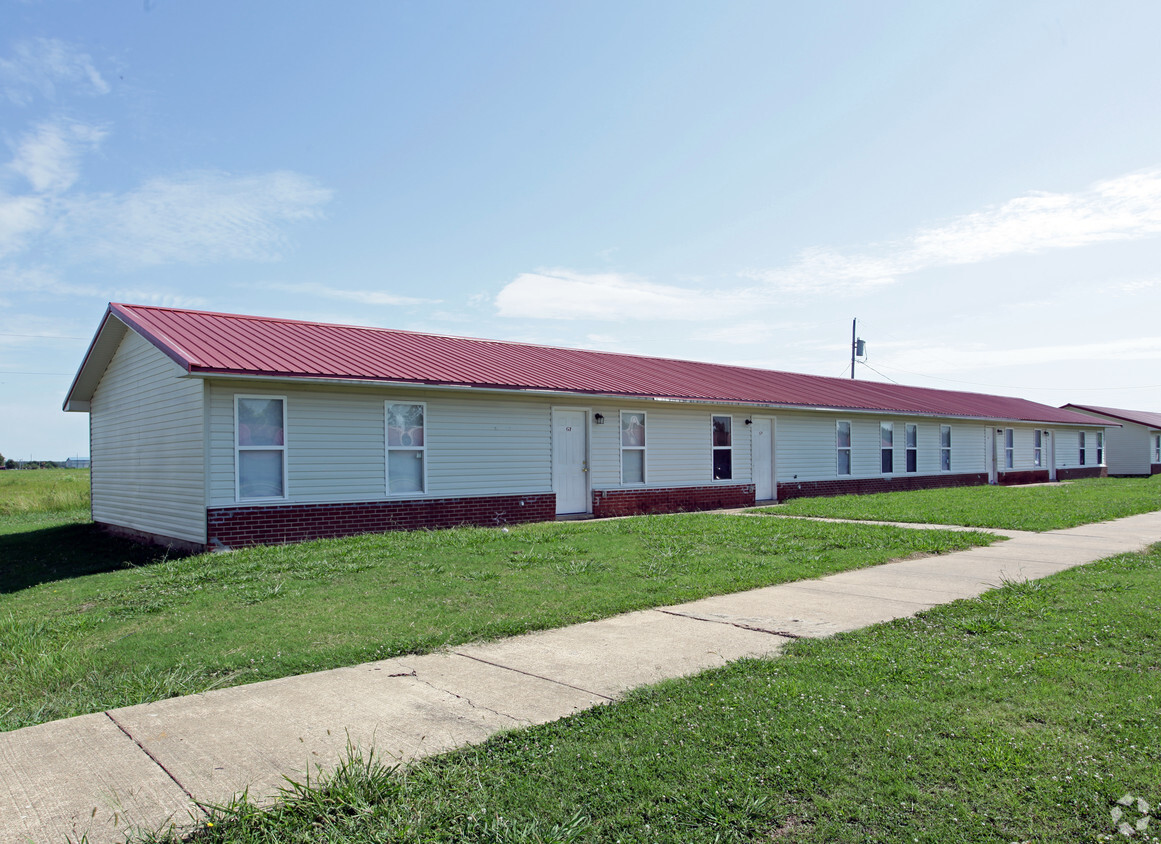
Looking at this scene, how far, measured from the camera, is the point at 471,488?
50.6ft

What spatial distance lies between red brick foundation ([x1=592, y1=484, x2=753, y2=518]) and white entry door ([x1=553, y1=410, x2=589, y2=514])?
0.39m

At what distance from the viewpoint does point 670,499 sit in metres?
19.0

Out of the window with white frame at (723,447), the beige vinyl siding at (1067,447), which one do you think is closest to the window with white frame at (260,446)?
the window with white frame at (723,447)

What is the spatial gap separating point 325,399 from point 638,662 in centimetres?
927

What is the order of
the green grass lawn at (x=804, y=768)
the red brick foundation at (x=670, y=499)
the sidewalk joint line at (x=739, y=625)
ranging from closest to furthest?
the green grass lawn at (x=804, y=768) < the sidewalk joint line at (x=739, y=625) < the red brick foundation at (x=670, y=499)

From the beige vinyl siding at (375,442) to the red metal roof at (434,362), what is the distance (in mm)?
496

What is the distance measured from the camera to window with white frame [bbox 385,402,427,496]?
47.4 feet

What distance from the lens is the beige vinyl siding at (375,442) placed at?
12.6m

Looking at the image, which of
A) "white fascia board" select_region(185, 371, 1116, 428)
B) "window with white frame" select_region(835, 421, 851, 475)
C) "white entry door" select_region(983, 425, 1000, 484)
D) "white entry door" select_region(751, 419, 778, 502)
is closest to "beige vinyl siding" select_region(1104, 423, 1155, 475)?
"white entry door" select_region(983, 425, 1000, 484)

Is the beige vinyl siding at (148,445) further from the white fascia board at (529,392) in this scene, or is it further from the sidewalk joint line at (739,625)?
the sidewalk joint line at (739,625)

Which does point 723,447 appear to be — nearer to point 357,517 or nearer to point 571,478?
point 571,478

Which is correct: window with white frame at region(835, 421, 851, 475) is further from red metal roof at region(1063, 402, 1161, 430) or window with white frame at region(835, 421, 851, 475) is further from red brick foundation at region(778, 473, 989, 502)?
red metal roof at region(1063, 402, 1161, 430)

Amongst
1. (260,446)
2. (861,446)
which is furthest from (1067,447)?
(260,446)

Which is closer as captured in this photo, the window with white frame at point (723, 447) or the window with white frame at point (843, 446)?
the window with white frame at point (723, 447)
